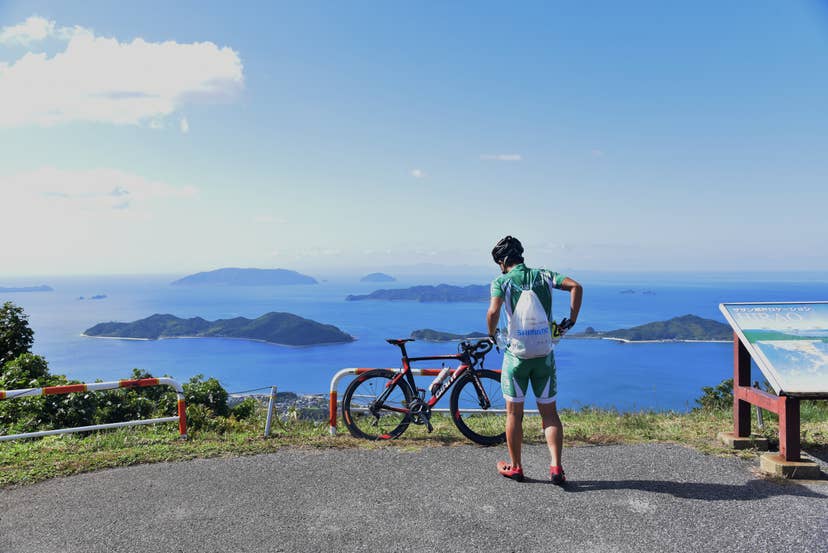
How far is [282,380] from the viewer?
10750 centimetres

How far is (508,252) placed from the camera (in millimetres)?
4777

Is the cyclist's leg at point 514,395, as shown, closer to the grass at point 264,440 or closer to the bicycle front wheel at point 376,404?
the grass at point 264,440

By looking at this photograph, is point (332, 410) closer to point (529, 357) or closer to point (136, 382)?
point (136, 382)

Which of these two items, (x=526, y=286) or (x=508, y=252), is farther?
(x=508, y=252)

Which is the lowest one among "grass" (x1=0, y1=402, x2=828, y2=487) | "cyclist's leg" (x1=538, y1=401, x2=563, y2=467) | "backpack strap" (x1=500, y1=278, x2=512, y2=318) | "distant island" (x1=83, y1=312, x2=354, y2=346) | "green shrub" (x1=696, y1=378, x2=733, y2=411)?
"distant island" (x1=83, y1=312, x2=354, y2=346)

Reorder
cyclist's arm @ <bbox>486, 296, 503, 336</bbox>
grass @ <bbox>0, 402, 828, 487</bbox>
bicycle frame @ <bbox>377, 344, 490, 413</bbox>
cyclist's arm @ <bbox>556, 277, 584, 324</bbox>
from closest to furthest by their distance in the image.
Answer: cyclist's arm @ <bbox>556, 277, 584, 324</bbox> < cyclist's arm @ <bbox>486, 296, 503, 336</bbox> < grass @ <bbox>0, 402, 828, 487</bbox> < bicycle frame @ <bbox>377, 344, 490, 413</bbox>

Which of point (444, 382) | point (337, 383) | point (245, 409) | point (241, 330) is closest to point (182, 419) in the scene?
point (337, 383)

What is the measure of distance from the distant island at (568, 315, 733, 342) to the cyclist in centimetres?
15324

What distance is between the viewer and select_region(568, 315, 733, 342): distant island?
14431 centimetres

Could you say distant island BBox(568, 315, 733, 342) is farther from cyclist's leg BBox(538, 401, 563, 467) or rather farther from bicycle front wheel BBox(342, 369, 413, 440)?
cyclist's leg BBox(538, 401, 563, 467)

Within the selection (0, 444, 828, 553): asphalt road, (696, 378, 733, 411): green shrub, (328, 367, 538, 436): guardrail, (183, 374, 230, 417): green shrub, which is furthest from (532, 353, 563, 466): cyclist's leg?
(183, 374, 230, 417): green shrub

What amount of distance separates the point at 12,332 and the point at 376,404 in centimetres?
1498

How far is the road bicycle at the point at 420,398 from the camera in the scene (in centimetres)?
593

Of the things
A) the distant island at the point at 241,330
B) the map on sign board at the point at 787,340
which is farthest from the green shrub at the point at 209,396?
the distant island at the point at 241,330
